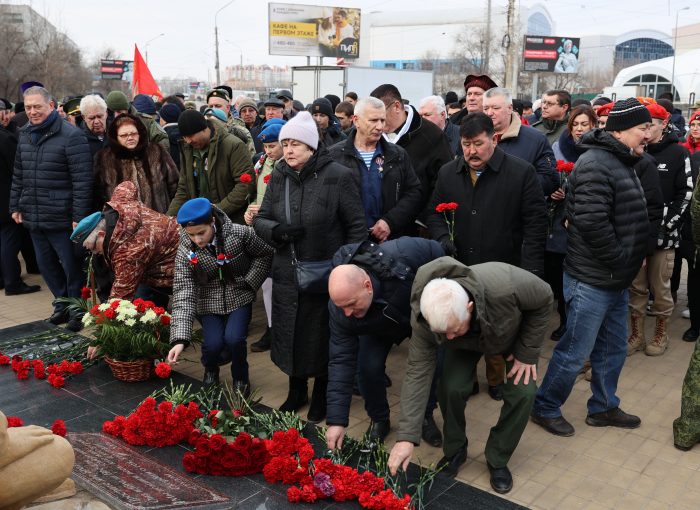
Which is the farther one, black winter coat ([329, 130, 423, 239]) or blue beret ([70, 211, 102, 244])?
blue beret ([70, 211, 102, 244])

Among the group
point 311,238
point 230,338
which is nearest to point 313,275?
point 311,238

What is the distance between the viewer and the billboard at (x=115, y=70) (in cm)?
3897

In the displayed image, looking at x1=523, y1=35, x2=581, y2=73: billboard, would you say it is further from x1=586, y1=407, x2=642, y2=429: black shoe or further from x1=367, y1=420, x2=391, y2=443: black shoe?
x1=367, y1=420, x2=391, y2=443: black shoe

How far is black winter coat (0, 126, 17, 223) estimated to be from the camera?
720cm

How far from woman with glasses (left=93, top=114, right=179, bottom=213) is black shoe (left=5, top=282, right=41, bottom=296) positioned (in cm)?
210

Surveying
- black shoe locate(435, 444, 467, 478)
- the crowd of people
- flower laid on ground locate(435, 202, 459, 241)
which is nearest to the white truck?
the crowd of people

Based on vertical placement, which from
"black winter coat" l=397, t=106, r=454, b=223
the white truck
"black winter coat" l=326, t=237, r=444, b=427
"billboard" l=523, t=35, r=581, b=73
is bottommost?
"black winter coat" l=326, t=237, r=444, b=427

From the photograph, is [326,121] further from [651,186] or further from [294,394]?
[294,394]

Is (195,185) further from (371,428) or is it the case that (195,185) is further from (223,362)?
(371,428)

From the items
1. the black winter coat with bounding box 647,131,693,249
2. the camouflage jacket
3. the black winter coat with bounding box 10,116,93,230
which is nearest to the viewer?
the camouflage jacket

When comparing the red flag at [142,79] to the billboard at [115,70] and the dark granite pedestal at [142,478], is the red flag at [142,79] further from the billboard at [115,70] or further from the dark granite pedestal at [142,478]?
the billboard at [115,70]

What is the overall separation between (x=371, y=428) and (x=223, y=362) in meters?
1.34

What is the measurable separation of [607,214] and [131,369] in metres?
3.33

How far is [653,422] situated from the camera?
14.1 ft
